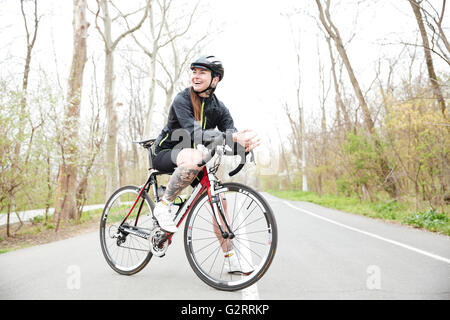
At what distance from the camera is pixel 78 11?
34.9ft

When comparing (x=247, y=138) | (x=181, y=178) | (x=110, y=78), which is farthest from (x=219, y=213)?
(x=110, y=78)

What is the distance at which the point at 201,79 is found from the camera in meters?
3.24

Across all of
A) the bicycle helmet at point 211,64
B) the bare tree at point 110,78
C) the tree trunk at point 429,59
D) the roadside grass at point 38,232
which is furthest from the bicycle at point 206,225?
the bare tree at point 110,78

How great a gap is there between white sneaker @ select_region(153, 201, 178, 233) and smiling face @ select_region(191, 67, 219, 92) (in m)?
1.18

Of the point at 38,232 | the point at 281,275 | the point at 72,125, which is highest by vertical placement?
the point at 72,125

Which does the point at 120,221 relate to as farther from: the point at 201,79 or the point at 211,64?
Answer: the point at 211,64

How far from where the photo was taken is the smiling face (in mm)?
3246

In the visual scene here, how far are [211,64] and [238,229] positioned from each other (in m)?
1.60

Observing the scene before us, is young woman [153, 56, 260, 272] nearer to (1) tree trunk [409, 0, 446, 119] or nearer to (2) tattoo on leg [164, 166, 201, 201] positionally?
(2) tattoo on leg [164, 166, 201, 201]

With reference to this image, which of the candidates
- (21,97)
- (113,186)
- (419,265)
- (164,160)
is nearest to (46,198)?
(21,97)

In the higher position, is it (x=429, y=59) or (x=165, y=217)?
(x=429, y=59)

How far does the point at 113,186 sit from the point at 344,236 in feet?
30.8

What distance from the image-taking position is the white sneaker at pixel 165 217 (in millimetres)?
3172
